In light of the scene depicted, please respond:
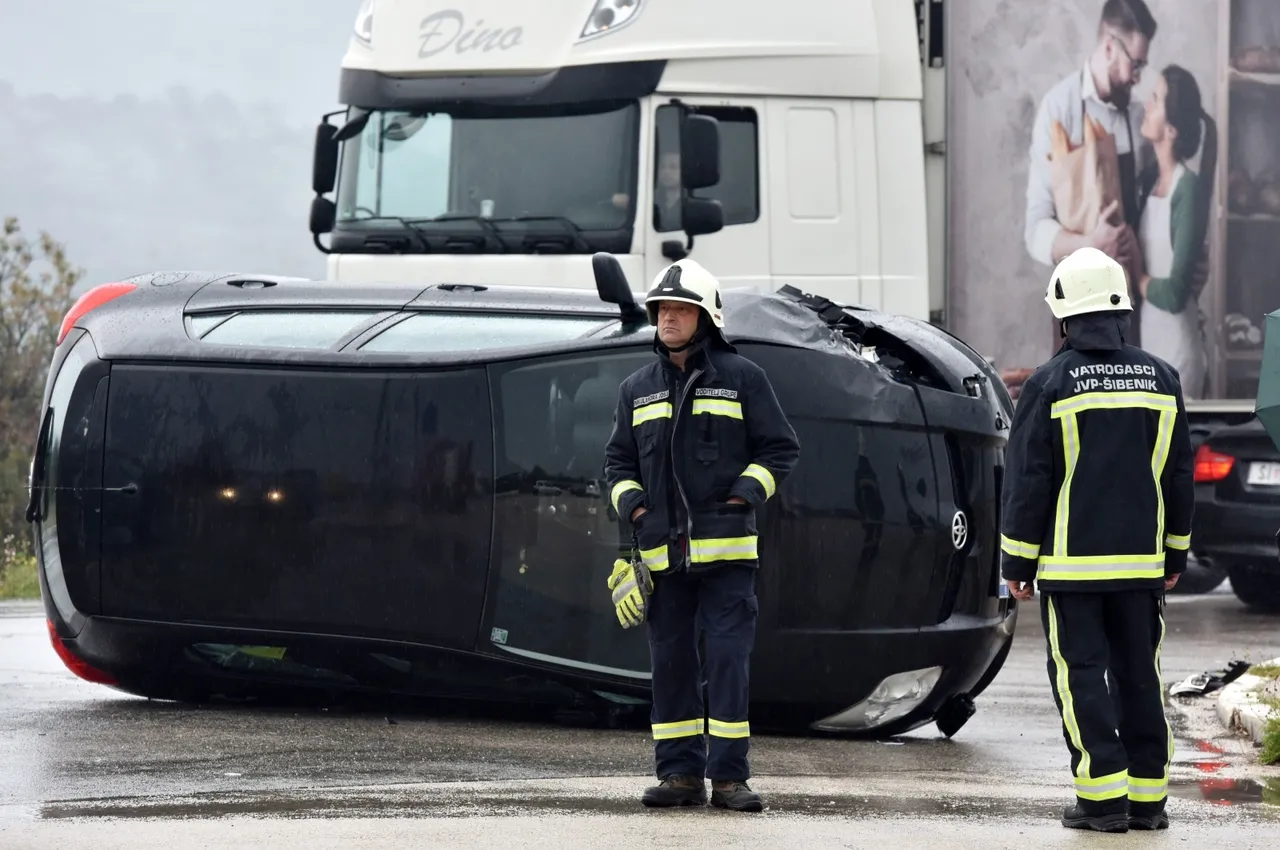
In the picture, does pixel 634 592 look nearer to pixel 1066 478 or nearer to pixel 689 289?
pixel 689 289

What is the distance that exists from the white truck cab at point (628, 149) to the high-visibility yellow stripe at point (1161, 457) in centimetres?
483

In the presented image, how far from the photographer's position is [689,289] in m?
6.16

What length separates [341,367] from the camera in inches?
298

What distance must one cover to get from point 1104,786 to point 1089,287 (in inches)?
52.2

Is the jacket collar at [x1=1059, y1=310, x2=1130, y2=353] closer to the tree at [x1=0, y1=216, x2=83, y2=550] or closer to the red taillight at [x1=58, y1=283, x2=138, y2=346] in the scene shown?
the red taillight at [x1=58, y1=283, x2=138, y2=346]

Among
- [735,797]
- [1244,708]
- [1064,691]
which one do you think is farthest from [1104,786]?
[1244,708]

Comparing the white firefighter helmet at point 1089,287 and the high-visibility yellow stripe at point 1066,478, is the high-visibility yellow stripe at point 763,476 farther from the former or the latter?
the white firefighter helmet at point 1089,287

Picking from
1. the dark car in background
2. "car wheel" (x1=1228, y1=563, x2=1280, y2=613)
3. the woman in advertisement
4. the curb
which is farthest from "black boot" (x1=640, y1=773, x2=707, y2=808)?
"car wheel" (x1=1228, y1=563, x2=1280, y2=613)

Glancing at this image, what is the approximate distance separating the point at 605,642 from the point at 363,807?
5.62ft

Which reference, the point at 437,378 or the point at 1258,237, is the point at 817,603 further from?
the point at 1258,237

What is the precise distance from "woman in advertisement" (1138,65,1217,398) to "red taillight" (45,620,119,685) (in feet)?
20.4

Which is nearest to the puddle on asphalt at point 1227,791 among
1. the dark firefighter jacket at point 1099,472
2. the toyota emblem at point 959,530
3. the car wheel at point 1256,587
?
the dark firefighter jacket at point 1099,472

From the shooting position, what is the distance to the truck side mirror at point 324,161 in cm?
1157

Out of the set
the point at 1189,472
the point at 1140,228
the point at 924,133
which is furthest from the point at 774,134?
the point at 1189,472
